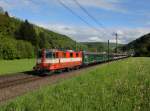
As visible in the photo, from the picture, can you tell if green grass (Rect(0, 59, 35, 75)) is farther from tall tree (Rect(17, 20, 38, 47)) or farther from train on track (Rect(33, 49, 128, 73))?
tall tree (Rect(17, 20, 38, 47))

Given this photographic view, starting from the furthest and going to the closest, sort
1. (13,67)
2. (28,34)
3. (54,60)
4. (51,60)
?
Result: (28,34)
(13,67)
(54,60)
(51,60)

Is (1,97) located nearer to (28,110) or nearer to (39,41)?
(28,110)

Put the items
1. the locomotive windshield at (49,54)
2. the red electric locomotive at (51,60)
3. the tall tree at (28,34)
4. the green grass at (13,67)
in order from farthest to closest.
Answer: the tall tree at (28,34), the green grass at (13,67), the locomotive windshield at (49,54), the red electric locomotive at (51,60)

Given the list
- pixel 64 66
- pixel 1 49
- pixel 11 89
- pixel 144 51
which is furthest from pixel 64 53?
pixel 144 51

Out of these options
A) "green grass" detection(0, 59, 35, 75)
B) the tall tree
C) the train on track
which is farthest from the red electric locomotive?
the tall tree

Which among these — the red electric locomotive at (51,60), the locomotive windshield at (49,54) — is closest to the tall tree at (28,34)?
the red electric locomotive at (51,60)

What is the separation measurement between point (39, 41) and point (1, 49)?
183ft

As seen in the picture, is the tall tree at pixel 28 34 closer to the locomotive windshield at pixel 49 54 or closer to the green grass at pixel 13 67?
the green grass at pixel 13 67

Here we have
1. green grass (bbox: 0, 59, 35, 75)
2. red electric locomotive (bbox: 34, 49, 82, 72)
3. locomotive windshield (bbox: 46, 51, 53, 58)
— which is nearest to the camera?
red electric locomotive (bbox: 34, 49, 82, 72)

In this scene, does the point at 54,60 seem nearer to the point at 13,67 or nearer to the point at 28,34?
the point at 13,67

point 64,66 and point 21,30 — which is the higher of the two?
point 21,30

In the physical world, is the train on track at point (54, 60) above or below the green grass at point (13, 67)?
above

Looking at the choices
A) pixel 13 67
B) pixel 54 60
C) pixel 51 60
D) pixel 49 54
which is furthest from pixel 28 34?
pixel 51 60

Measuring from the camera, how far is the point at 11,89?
1014 inches
